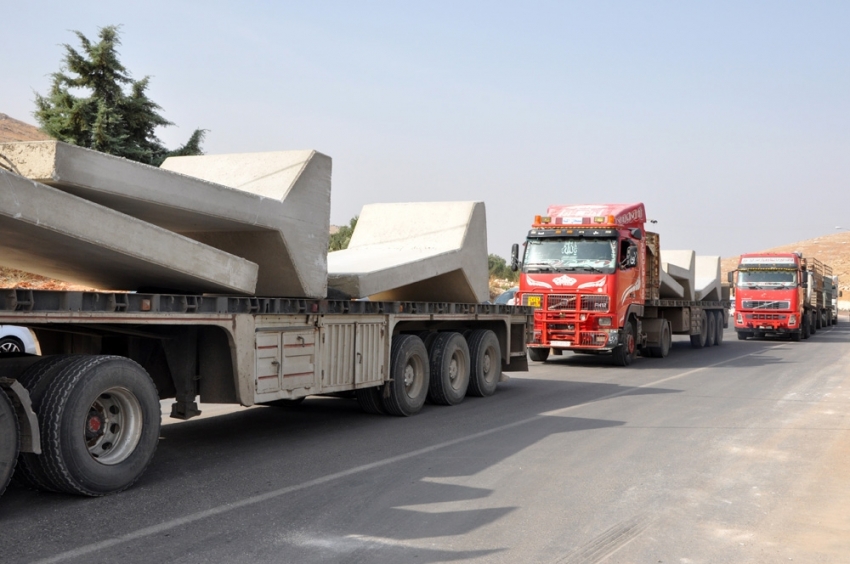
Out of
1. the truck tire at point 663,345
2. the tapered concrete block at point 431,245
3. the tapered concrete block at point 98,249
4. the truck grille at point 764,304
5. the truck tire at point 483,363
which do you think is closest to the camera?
the tapered concrete block at point 98,249

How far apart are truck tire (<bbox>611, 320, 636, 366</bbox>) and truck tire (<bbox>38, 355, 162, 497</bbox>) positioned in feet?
45.2

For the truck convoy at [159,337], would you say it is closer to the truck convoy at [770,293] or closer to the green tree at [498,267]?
the truck convoy at [770,293]

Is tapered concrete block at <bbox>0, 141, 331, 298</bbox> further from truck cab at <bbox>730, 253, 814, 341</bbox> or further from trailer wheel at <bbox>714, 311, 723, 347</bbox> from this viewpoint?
truck cab at <bbox>730, 253, 814, 341</bbox>

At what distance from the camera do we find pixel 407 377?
11422mm

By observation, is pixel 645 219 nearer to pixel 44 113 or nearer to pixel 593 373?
pixel 593 373

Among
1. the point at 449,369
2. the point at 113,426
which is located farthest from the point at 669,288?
the point at 113,426

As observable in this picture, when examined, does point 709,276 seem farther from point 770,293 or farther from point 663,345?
point 663,345

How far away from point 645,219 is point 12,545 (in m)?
17.7

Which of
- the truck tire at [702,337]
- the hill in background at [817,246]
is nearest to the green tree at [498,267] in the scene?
the hill in background at [817,246]

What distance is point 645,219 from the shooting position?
68.3 feet

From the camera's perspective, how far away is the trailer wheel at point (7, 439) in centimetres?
582

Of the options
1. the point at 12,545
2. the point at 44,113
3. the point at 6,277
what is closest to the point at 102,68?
the point at 44,113

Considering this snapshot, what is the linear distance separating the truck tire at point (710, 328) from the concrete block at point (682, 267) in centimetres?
150

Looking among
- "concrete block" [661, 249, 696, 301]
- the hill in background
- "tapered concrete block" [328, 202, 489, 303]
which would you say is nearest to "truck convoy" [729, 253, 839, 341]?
"concrete block" [661, 249, 696, 301]
